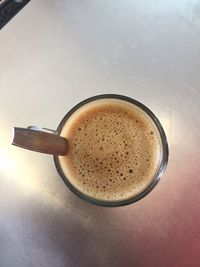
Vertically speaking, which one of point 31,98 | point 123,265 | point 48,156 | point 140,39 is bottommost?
point 123,265

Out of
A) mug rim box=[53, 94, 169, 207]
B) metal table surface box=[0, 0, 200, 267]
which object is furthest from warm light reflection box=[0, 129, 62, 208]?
mug rim box=[53, 94, 169, 207]

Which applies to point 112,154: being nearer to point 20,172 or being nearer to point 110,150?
point 110,150

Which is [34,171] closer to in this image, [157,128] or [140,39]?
[157,128]

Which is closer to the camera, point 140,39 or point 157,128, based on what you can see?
point 157,128

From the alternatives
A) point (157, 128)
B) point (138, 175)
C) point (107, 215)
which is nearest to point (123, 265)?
point (107, 215)

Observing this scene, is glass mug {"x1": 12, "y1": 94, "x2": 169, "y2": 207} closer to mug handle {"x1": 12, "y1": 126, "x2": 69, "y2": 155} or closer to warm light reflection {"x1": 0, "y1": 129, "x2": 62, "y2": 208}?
mug handle {"x1": 12, "y1": 126, "x2": 69, "y2": 155}

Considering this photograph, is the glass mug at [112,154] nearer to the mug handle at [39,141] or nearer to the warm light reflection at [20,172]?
the mug handle at [39,141]
